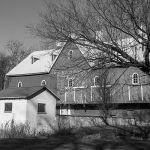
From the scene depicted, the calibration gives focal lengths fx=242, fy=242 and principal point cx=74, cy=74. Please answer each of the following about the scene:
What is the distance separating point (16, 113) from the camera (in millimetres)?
20641

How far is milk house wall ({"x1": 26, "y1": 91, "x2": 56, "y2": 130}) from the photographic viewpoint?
20.7 metres

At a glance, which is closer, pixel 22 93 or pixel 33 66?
pixel 22 93

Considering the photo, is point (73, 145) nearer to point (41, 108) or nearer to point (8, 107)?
point (41, 108)

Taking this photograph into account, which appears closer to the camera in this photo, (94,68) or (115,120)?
(94,68)

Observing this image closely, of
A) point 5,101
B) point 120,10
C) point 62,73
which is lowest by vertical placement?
point 5,101

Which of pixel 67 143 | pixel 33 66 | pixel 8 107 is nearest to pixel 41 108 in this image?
pixel 8 107

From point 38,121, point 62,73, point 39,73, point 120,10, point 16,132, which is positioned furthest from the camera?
point 39,73

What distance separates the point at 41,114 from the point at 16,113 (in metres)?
2.33

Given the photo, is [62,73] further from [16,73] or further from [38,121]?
[16,73]

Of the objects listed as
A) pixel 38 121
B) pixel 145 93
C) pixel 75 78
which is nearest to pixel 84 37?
pixel 75 78

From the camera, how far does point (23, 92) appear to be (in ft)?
72.1

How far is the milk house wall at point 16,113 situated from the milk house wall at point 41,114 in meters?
0.42

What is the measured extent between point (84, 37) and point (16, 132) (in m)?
8.38

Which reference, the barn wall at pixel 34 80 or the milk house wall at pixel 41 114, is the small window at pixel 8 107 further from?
the barn wall at pixel 34 80
